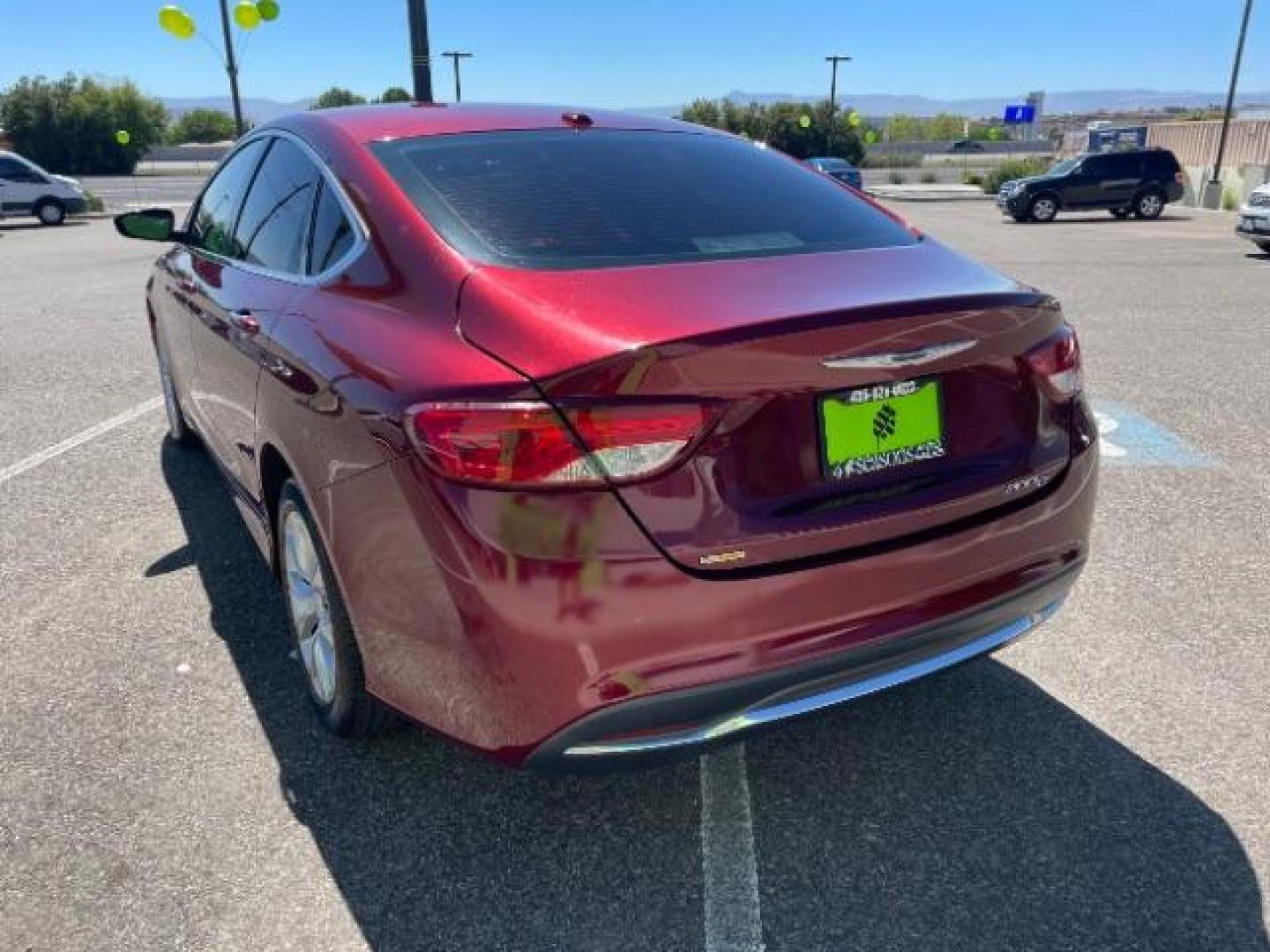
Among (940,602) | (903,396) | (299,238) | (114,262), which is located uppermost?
(299,238)

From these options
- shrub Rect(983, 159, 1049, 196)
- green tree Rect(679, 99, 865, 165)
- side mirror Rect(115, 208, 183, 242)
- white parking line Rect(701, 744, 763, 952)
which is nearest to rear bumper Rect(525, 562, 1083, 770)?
white parking line Rect(701, 744, 763, 952)

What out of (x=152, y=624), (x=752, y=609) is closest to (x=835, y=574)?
(x=752, y=609)

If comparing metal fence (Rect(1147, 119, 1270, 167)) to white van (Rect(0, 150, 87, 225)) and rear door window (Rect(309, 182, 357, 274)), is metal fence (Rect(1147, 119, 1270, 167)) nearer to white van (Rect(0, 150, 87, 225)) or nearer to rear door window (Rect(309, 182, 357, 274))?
white van (Rect(0, 150, 87, 225))

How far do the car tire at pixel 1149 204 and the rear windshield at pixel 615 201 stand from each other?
27.2m

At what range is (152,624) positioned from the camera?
11.7 feet

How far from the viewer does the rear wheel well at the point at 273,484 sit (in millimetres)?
2891

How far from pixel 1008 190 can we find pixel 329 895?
1100 inches

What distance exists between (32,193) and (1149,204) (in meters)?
27.5

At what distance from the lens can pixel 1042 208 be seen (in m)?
→ 26.3

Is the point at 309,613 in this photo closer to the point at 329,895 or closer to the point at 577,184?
the point at 329,895

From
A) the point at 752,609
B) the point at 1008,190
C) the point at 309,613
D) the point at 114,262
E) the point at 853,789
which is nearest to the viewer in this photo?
the point at 752,609

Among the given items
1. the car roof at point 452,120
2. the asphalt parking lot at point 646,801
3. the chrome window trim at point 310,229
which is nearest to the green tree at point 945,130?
the car roof at point 452,120

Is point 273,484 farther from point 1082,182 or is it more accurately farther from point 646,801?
point 1082,182

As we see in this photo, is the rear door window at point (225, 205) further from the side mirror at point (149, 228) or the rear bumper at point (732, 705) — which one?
the rear bumper at point (732, 705)
